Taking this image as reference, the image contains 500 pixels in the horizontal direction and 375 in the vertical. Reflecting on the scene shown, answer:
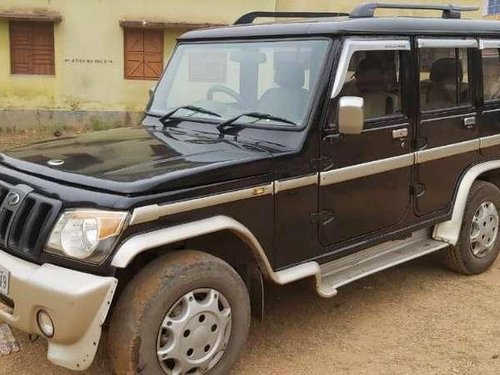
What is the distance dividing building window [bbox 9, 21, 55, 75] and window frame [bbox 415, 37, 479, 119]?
11.9 m

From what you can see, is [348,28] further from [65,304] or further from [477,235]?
[65,304]

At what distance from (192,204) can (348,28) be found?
162cm

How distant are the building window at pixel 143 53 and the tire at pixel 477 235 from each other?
11.2 meters

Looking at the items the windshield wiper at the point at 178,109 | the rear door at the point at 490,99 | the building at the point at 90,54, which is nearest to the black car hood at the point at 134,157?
the windshield wiper at the point at 178,109

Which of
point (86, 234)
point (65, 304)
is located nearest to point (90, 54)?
point (86, 234)

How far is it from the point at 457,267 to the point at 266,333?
6.24 ft

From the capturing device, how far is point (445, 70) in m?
4.95

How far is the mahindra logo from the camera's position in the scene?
133 inches

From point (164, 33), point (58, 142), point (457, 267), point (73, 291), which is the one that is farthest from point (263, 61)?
point (164, 33)

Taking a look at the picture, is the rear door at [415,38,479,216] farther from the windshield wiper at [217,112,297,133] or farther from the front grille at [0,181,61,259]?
the front grille at [0,181,61,259]

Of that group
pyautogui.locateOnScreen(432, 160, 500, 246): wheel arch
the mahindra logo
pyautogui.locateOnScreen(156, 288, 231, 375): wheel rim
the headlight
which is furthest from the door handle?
the mahindra logo

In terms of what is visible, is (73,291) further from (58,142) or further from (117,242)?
(58,142)

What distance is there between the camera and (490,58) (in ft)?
17.5

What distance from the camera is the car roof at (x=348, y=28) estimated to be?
4160 millimetres
